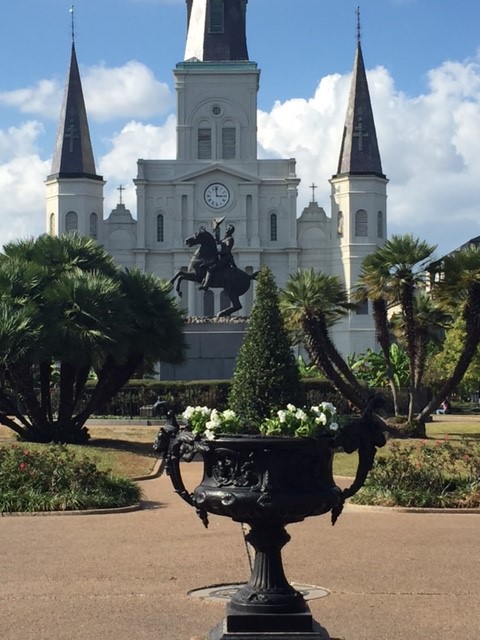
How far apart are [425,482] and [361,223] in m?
79.8

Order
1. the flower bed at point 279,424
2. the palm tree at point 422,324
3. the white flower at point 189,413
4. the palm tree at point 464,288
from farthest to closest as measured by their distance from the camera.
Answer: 1. the palm tree at point 422,324
2. the palm tree at point 464,288
3. the white flower at point 189,413
4. the flower bed at point 279,424

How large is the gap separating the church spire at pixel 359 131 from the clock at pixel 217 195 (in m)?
9.38

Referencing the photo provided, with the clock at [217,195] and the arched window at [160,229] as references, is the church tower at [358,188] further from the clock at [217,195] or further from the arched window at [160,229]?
the arched window at [160,229]

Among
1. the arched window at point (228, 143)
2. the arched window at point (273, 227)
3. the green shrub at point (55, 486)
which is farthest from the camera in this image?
the arched window at point (228, 143)

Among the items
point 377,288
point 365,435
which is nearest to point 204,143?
point 377,288

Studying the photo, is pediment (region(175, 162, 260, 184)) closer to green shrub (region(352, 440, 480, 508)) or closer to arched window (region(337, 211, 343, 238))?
arched window (region(337, 211, 343, 238))

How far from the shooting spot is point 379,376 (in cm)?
5309

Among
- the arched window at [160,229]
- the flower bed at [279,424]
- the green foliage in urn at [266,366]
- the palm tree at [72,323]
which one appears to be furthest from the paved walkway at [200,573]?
the arched window at [160,229]

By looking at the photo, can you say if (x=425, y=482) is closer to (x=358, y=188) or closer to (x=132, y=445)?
(x=132, y=445)

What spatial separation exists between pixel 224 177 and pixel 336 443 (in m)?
90.1

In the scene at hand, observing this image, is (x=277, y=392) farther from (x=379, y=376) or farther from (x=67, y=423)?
(x=379, y=376)

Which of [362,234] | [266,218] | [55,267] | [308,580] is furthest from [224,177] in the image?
[308,580]

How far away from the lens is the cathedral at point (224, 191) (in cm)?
9731

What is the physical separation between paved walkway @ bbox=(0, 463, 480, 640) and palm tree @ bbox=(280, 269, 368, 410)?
16.7 m
